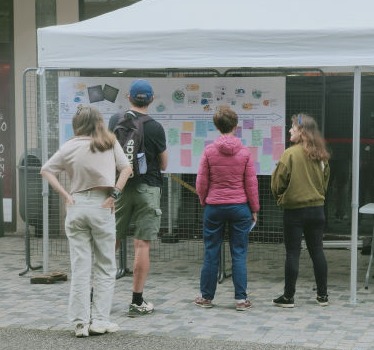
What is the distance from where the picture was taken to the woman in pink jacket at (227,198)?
683cm

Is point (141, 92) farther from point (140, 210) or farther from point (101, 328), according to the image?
point (101, 328)

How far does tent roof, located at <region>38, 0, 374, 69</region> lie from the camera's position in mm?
7012

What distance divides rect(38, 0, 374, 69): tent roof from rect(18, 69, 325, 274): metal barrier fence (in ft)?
2.42

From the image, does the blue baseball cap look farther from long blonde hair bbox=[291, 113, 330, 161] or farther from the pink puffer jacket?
long blonde hair bbox=[291, 113, 330, 161]

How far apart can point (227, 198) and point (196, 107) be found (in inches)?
65.6

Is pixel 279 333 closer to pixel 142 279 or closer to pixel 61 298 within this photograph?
pixel 142 279

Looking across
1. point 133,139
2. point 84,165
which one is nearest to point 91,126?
point 84,165

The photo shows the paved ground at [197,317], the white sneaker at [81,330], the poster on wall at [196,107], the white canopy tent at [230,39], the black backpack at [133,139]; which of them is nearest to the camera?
the paved ground at [197,317]

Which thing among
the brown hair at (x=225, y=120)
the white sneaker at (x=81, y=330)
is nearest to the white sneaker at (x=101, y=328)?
the white sneaker at (x=81, y=330)

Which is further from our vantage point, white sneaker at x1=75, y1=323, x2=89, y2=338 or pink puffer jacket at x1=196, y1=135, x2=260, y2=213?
pink puffer jacket at x1=196, y1=135, x2=260, y2=213

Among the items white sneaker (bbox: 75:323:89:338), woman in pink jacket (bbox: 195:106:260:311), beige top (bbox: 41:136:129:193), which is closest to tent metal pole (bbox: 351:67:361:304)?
woman in pink jacket (bbox: 195:106:260:311)

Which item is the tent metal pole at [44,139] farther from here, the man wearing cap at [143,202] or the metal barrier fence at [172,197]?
the man wearing cap at [143,202]

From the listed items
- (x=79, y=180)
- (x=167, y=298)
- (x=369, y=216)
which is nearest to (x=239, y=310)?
(x=167, y=298)

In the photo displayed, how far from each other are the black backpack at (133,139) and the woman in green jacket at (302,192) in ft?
3.75
